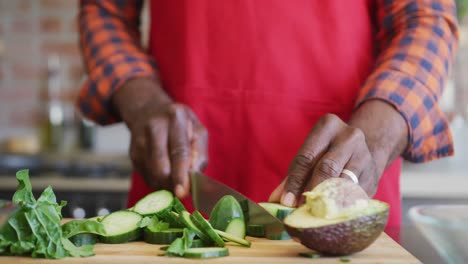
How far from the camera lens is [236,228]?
1.00 m

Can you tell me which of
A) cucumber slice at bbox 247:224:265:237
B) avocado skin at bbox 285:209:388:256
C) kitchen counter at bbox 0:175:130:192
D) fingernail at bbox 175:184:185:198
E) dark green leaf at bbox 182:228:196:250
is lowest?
kitchen counter at bbox 0:175:130:192

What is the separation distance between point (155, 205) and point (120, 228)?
95mm

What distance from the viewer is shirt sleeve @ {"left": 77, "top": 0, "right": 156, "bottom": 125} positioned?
56.7 inches

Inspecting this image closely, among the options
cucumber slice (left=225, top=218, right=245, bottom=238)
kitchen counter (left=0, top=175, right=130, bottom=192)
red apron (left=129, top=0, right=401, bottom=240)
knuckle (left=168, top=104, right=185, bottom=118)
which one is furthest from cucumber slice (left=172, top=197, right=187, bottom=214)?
kitchen counter (left=0, top=175, right=130, bottom=192)

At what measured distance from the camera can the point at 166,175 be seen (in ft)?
4.13

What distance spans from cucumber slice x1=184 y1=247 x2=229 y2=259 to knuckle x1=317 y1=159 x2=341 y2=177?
21 centimetres

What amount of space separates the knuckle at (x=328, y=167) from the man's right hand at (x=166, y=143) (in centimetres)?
27

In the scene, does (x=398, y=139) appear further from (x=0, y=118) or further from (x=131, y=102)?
(x=0, y=118)

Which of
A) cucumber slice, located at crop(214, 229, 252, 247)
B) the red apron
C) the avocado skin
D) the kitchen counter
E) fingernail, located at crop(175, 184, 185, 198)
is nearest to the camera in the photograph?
the avocado skin

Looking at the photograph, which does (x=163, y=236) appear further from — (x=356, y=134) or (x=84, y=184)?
(x=84, y=184)

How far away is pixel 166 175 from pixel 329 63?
1.24ft

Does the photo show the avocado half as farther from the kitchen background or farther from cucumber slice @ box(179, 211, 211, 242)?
the kitchen background

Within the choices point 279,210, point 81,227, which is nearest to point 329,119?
point 279,210

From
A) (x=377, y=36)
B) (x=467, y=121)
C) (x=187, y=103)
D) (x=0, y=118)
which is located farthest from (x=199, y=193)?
(x=0, y=118)
